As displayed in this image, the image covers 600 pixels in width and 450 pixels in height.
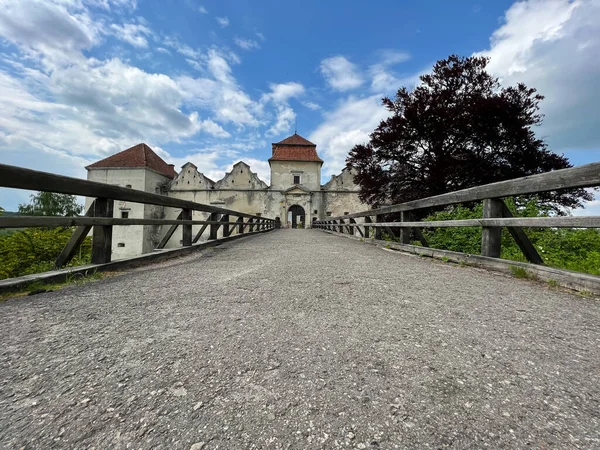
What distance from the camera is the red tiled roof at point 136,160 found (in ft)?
114

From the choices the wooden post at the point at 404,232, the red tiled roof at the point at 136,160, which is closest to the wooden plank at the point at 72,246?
the wooden post at the point at 404,232

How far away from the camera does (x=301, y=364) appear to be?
4.37ft

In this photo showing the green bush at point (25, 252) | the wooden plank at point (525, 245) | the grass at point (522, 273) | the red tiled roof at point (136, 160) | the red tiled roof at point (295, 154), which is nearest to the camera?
the grass at point (522, 273)

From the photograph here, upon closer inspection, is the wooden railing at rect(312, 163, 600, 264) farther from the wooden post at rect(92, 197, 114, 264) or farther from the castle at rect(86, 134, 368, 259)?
the castle at rect(86, 134, 368, 259)

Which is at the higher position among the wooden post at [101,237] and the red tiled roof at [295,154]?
the red tiled roof at [295,154]

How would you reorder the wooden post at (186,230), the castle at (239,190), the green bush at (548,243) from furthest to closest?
1. the castle at (239,190)
2. the wooden post at (186,230)
3. the green bush at (548,243)

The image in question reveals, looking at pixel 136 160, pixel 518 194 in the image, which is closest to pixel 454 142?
pixel 518 194

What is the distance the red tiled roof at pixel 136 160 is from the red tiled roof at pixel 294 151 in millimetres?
14849

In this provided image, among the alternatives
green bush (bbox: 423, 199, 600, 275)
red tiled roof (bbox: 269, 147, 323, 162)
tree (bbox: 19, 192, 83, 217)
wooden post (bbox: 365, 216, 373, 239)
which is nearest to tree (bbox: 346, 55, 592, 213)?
wooden post (bbox: 365, 216, 373, 239)

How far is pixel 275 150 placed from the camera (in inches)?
1463

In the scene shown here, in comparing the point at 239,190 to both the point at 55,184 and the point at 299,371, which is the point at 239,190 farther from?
the point at 299,371

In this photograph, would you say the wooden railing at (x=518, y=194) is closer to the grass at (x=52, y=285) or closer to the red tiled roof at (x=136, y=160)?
the grass at (x=52, y=285)

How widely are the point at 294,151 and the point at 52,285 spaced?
35.9 metres

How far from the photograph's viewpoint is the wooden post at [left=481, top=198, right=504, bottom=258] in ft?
12.2
